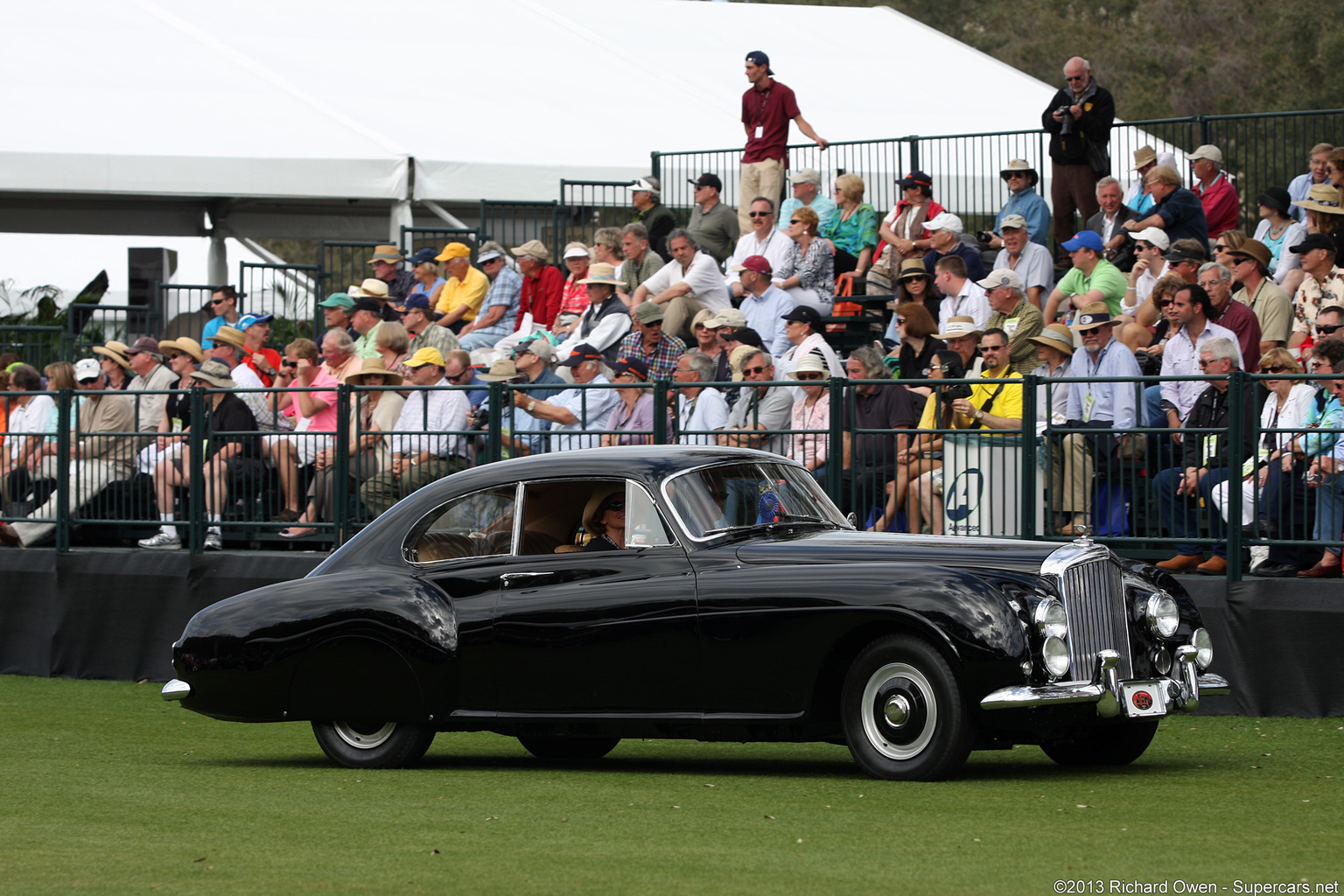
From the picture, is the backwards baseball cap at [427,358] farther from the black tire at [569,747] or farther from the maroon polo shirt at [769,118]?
the maroon polo shirt at [769,118]

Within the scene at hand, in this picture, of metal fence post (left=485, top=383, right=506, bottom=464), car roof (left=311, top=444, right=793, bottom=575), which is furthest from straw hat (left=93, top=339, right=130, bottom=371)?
car roof (left=311, top=444, right=793, bottom=575)

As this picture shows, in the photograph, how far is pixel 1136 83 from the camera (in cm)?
5531

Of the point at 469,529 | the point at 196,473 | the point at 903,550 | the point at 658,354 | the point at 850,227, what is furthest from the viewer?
the point at 850,227

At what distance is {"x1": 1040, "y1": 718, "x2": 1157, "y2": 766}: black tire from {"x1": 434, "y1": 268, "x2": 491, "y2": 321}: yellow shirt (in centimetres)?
1186

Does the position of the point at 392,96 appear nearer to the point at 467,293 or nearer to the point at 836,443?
the point at 467,293

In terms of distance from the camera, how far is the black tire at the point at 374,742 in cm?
962

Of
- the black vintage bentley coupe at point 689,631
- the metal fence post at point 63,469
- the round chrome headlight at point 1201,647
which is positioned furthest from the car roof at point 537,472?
the metal fence post at point 63,469

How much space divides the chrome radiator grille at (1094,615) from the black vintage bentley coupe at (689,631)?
0.05ft

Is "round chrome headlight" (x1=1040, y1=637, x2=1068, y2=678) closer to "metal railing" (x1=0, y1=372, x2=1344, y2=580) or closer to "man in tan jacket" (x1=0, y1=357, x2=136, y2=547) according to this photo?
"metal railing" (x1=0, y1=372, x2=1344, y2=580)

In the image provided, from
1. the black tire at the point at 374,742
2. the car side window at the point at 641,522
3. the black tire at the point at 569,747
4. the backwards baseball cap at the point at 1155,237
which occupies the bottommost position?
the black tire at the point at 569,747

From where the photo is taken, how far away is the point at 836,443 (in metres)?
12.5

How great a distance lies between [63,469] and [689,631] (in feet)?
29.1

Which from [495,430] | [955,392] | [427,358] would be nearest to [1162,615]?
[955,392]

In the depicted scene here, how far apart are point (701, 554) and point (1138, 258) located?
7433 mm
